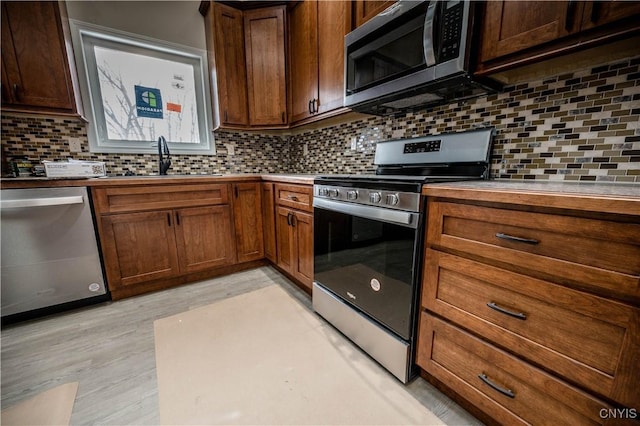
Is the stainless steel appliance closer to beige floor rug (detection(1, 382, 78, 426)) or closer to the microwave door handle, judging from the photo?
the microwave door handle

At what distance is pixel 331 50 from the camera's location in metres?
1.80

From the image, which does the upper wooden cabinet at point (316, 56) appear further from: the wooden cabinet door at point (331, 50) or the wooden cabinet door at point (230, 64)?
the wooden cabinet door at point (230, 64)

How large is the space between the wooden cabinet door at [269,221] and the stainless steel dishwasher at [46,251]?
1.23m

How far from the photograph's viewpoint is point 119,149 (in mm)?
2199

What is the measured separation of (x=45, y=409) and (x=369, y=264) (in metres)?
1.54

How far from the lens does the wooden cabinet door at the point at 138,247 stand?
179 centimetres

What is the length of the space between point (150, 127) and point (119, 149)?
1.18 feet

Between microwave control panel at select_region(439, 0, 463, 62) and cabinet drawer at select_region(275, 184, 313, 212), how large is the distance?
1001 mm

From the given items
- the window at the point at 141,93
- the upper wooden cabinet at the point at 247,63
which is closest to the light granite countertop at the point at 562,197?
the upper wooden cabinet at the point at 247,63

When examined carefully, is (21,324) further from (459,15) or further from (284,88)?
(459,15)

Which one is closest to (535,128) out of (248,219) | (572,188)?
(572,188)

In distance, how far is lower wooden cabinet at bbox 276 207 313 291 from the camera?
1.74 meters

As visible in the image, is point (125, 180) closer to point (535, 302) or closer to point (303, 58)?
point (303, 58)

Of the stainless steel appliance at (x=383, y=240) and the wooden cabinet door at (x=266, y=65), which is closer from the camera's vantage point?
the stainless steel appliance at (x=383, y=240)
